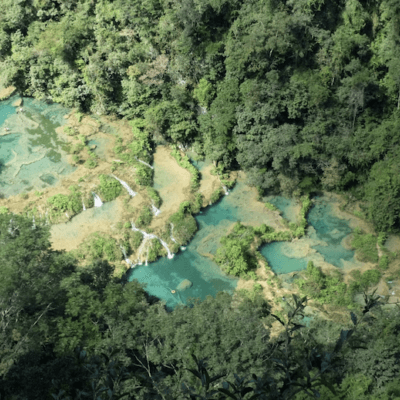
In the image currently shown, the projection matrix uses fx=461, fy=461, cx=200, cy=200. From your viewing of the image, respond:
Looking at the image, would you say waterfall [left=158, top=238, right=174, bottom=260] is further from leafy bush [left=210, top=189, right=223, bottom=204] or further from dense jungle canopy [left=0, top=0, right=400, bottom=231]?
dense jungle canopy [left=0, top=0, right=400, bottom=231]

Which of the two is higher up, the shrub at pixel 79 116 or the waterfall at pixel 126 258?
the shrub at pixel 79 116

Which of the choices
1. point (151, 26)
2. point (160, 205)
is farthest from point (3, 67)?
point (160, 205)

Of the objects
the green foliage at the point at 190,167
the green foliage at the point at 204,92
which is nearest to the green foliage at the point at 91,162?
the green foliage at the point at 190,167

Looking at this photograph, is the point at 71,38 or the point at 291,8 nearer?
the point at 291,8

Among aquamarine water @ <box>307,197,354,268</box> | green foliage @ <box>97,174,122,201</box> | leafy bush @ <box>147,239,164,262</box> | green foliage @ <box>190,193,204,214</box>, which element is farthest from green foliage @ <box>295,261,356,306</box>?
green foliage @ <box>97,174,122,201</box>

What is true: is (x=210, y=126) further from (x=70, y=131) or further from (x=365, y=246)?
(x=365, y=246)

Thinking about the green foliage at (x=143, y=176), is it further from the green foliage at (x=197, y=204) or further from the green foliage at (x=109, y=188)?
the green foliage at (x=197, y=204)

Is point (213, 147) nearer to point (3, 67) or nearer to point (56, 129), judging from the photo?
point (56, 129)
